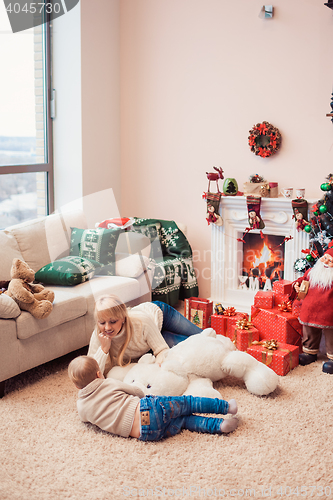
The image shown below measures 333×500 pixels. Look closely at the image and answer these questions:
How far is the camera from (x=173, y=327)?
2.90 meters

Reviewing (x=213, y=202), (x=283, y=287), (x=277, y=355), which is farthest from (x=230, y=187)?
(x=277, y=355)

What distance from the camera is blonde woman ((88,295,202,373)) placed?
7.94 ft

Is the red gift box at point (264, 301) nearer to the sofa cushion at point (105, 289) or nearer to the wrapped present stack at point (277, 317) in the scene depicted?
the wrapped present stack at point (277, 317)

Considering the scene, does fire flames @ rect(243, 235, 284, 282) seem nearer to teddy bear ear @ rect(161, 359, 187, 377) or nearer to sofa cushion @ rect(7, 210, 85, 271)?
sofa cushion @ rect(7, 210, 85, 271)

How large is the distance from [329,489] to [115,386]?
3.09 ft

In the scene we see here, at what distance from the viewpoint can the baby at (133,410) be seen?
210 centimetres

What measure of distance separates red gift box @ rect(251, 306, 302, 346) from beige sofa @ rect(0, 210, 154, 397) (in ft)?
2.75

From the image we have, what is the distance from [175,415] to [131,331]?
1.75 ft

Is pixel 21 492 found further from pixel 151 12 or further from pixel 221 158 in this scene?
pixel 151 12

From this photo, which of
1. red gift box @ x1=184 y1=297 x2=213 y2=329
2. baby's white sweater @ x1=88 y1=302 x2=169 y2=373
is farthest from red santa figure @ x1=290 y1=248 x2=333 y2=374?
baby's white sweater @ x1=88 y1=302 x2=169 y2=373

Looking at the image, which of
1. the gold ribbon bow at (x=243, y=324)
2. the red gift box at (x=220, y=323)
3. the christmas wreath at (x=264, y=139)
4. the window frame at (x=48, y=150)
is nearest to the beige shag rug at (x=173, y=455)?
the gold ribbon bow at (x=243, y=324)

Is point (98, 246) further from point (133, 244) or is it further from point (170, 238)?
point (170, 238)

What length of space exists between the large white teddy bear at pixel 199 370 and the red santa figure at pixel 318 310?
524mm

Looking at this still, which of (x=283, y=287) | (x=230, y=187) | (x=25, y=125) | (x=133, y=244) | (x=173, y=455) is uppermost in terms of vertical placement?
(x=25, y=125)
